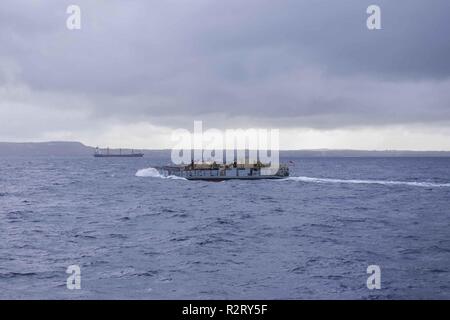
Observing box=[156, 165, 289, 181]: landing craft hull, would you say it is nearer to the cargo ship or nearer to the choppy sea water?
the cargo ship

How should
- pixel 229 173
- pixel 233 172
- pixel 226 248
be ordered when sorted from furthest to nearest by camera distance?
pixel 233 172 → pixel 229 173 → pixel 226 248

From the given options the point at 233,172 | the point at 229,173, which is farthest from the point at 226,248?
the point at 233,172

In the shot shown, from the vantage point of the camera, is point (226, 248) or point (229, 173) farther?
point (229, 173)

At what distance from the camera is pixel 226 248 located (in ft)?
115

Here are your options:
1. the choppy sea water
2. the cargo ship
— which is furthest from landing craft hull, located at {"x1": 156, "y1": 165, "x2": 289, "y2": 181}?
the choppy sea water

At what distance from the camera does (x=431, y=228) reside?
44.5 meters

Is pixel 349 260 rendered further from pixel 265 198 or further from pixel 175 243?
pixel 265 198

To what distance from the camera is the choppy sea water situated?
2409 centimetres

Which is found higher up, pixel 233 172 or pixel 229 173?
pixel 233 172

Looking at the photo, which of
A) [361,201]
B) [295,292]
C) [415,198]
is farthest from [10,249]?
[415,198]

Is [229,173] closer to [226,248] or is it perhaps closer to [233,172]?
[233,172]
